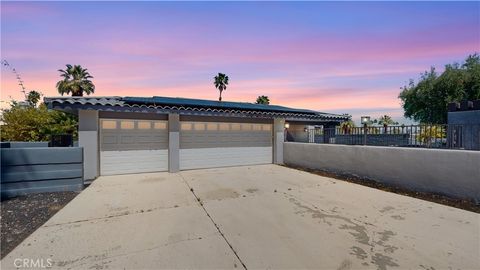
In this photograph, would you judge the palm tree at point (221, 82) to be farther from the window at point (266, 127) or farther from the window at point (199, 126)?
the window at point (199, 126)

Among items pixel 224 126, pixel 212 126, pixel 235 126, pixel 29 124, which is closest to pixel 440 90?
pixel 235 126

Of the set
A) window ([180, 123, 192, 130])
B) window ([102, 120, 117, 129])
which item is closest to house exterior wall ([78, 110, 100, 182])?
window ([102, 120, 117, 129])

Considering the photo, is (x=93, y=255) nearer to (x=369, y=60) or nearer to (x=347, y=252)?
(x=347, y=252)

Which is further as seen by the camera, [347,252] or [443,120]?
[443,120]

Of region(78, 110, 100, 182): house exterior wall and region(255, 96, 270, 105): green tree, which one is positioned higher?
region(255, 96, 270, 105): green tree

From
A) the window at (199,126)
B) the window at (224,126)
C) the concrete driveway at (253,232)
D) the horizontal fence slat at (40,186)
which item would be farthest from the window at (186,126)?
the horizontal fence slat at (40,186)

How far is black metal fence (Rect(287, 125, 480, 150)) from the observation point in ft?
18.3

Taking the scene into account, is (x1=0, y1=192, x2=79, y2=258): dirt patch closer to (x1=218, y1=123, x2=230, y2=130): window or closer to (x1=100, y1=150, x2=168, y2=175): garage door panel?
(x1=100, y1=150, x2=168, y2=175): garage door panel

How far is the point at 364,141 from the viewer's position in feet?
26.2

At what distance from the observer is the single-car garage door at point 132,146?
8367 millimetres

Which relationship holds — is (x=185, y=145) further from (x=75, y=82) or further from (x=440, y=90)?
(x=75, y=82)

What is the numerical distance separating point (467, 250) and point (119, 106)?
9447 mm

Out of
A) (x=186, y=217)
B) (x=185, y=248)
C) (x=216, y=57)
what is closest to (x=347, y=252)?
(x=185, y=248)

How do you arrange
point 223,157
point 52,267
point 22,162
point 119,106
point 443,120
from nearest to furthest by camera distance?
point 52,267 < point 22,162 < point 119,106 < point 223,157 < point 443,120
